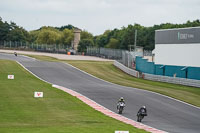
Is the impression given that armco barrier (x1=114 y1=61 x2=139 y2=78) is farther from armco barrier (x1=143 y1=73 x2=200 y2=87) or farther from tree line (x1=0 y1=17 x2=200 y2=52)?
tree line (x1=0 y1=17 x2=200 y2=52)

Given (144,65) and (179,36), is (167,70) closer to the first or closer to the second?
(144,65)

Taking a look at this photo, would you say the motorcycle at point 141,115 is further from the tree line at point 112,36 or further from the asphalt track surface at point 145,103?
the tree line at point 112,36

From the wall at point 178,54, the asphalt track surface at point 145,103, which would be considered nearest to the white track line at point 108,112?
the asphalt track surface at point 145,103

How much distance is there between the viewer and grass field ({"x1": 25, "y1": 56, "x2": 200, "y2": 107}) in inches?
1730

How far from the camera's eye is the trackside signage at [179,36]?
199 feet

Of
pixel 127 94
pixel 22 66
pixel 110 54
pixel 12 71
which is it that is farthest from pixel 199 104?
pixel 110 54

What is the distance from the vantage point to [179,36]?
213ft

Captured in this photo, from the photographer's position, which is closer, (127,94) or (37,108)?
(37,108)

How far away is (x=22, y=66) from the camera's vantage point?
68562 mm

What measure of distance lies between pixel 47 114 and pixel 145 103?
1116 centimetres

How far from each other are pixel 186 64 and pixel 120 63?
15103mm

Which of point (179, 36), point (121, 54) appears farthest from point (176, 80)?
point (121, 54)

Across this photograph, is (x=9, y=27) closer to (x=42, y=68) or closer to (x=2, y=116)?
(x=42, y=68)

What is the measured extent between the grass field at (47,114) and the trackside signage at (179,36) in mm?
24182
